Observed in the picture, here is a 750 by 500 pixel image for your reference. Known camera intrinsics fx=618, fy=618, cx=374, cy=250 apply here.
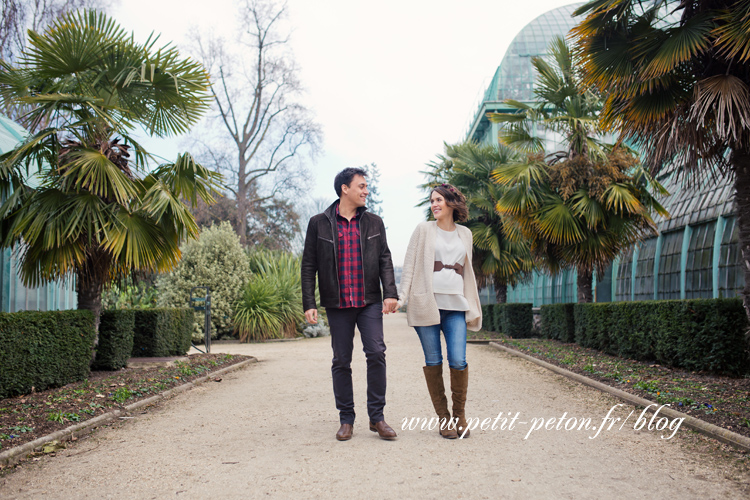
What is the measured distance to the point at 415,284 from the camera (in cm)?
471

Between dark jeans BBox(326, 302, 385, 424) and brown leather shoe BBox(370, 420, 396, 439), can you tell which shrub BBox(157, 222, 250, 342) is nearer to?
dark jeans BBox(326, 302, 385, 424)

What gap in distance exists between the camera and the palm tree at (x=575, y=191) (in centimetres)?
1231

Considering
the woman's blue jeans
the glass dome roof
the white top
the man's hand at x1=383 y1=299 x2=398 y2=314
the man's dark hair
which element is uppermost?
the glass dome roof

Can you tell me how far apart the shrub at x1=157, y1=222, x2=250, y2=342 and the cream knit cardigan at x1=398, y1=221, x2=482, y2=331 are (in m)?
14.1

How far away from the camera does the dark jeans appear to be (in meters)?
4.62

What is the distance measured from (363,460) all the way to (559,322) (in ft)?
37.9

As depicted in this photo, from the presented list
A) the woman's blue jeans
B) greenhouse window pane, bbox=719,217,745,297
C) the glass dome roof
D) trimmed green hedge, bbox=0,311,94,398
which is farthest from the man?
the glass dome roof

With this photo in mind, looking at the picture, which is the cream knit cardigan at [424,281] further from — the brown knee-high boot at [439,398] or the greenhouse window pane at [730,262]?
the greenhouse window pane at [730,262]

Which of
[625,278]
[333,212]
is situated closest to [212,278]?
[625,278]

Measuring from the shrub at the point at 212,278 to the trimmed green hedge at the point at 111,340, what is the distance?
8599 mm

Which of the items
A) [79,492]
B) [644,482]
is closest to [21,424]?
[79,492]

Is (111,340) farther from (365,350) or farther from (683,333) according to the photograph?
(683,333)

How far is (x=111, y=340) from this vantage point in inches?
352

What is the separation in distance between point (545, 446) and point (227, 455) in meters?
2.27
